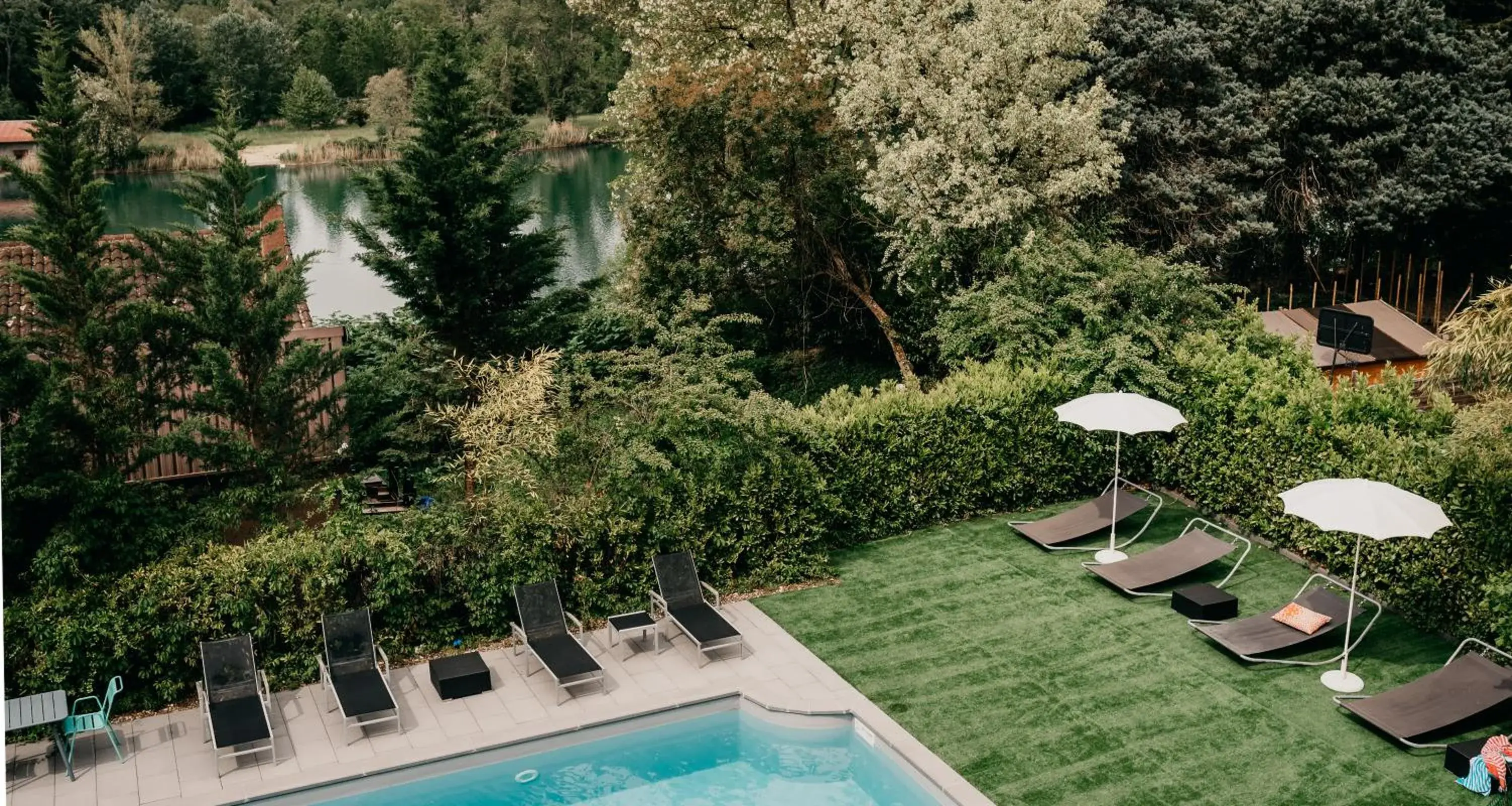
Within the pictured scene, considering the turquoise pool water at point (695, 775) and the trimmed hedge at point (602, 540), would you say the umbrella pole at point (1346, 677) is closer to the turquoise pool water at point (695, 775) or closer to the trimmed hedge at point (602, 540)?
the turquoise pool water at point (695, 775)

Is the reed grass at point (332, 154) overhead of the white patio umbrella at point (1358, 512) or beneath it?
overhead

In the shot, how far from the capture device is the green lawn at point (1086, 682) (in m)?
10.2

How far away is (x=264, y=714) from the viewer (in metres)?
10.9

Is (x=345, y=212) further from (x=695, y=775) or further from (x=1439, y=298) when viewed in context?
(x=695, y=775)

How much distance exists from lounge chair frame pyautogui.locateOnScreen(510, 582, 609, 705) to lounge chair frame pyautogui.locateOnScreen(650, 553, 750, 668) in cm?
75

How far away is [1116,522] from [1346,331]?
6.76 metres

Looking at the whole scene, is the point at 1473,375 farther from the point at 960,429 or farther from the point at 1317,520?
the point at 960,429

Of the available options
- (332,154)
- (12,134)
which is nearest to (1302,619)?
(12,134)

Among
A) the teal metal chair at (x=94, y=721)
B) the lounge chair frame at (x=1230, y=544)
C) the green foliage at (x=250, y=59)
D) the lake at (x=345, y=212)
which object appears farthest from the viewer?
the green foliage at (x=250, y=59)

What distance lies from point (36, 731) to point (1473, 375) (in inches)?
553

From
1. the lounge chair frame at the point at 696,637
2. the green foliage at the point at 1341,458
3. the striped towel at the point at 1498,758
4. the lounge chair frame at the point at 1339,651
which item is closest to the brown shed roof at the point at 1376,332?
the green foliage at the point at 1341,458

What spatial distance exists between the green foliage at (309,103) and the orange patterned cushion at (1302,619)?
140ft

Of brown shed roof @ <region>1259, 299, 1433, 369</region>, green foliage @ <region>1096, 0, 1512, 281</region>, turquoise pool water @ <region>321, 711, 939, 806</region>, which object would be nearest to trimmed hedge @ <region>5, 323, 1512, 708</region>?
turquoise pool water @ <region>321, 711, 939, 806</region>

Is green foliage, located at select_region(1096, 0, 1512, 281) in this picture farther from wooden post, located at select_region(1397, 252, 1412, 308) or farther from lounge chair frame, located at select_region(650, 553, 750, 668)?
lounge chair frame, located at select_region(650, 553, 750, 668)
